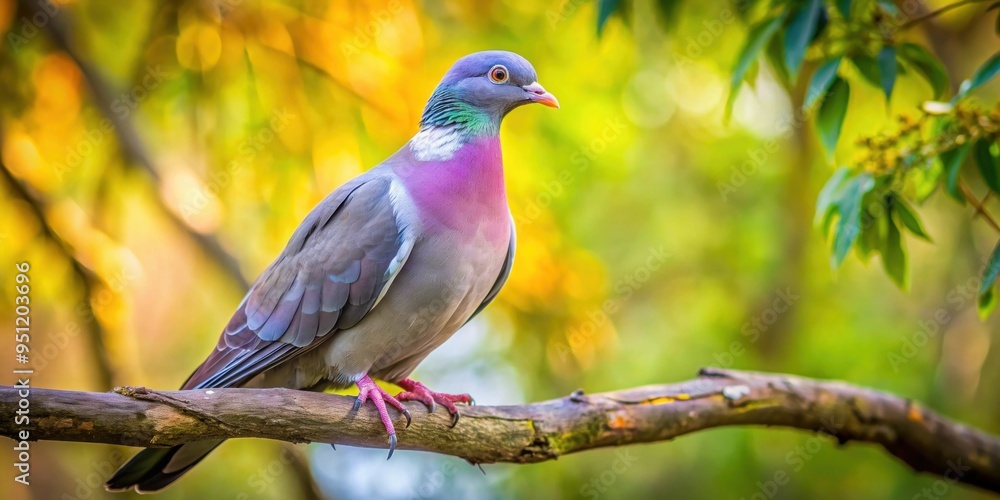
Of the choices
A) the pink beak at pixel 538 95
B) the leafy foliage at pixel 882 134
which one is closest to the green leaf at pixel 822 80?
the leafy foliage at pixel 882 134

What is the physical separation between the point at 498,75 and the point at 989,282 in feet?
7.78

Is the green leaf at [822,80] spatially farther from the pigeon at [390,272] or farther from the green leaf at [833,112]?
the pigeon at [390,272]

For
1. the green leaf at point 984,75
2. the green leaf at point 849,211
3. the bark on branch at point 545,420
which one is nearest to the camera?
the bark on branch at point 545,420

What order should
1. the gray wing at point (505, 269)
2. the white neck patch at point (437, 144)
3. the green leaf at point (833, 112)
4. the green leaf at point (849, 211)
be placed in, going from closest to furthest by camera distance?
1. the green leaf at point (849, 211)
2. the green leaf at point (833, 112)
3. the white neck patch at point (437, 144)
4. the gray wing at point (505, 269)

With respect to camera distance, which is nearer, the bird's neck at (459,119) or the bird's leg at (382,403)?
the bird's leg at (382,403)

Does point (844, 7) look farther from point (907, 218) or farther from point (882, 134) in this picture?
point (907, 218)

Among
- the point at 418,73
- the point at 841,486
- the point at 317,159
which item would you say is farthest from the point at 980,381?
the point at 317,159

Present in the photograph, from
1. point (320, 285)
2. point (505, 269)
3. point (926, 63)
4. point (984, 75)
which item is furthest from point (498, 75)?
point (984, 75)

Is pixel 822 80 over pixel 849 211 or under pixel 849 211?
over

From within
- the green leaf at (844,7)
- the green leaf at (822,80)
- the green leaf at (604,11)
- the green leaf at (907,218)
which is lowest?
the green leaf at (907,218)

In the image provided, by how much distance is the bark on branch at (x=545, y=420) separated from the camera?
269 centimetres

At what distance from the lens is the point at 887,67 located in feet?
11.2

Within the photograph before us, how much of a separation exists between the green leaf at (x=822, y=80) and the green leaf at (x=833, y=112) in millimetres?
114

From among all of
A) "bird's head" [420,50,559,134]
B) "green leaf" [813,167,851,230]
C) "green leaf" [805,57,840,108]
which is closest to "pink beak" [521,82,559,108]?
"bird's head" [420,50,559,134]
